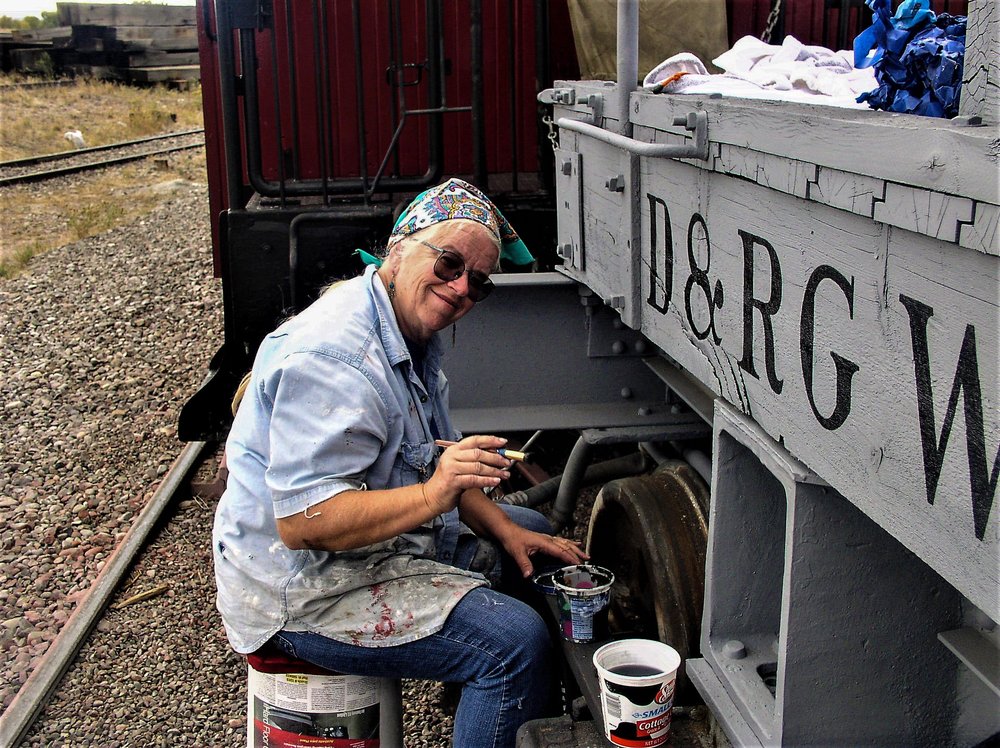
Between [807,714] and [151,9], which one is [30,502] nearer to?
[807,714]

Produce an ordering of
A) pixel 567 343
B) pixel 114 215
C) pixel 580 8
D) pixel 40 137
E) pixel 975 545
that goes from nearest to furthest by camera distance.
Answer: pixel 975 545 → pixel 567 343 → pixel 580 8 → pixel 114 215 → pixel 40 137

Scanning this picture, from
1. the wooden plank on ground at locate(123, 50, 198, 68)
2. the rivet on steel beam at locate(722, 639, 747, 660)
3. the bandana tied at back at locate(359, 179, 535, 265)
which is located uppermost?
the wooden plank on ground at locate(123, 50, 198, 68)

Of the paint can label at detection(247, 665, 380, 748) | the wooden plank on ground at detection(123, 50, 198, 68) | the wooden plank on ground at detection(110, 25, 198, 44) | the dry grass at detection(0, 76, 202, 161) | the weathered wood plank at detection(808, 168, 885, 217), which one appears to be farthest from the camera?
the wooden plank on ground at detection(110, 25, 198, 44)

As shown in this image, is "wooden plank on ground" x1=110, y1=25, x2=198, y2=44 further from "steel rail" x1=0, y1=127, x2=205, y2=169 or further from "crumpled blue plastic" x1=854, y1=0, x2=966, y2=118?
"crumpled blue plastic" x1=854, y1=0, x2=966, y2=118

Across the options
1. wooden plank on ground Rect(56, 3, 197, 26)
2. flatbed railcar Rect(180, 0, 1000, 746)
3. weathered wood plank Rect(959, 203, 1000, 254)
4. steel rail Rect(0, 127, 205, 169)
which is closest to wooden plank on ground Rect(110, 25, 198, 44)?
wooden plank on ground Rect(56, 3, 197, 26)

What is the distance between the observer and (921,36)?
1997 mm

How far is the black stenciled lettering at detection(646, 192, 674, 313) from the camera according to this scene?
2.50 m

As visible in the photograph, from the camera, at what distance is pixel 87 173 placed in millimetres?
16391

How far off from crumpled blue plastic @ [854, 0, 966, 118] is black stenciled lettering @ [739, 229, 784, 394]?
35cm

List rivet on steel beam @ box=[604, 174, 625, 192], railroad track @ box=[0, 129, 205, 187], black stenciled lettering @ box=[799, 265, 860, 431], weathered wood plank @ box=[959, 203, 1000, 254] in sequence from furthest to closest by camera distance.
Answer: railroad track @ box=[0, 129, 205, 187]
rivet on steel beam @ box=[604, 174, 625, 192]
black stenciled lettering @ box=[799, 265, 860, 431]
weathered wood plank @ box=[959, 203, 1000, 254]

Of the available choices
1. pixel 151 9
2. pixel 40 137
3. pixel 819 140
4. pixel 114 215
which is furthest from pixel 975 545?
pixel 151 9

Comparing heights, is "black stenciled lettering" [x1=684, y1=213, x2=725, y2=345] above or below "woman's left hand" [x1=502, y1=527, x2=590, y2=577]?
above

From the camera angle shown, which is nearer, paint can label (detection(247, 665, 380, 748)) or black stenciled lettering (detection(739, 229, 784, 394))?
black stenciled lettering (detection(739, 229, 784, 394))

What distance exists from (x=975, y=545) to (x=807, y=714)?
691 millimetres
